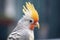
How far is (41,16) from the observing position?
1952mm

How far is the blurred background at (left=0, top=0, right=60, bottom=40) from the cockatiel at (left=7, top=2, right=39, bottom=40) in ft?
0.21

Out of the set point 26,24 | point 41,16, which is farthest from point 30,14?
point 41,16

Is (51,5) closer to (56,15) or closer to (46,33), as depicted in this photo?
(56,15)

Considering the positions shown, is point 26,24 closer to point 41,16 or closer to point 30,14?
point 30,14

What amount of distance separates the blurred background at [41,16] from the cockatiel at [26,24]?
6 cm

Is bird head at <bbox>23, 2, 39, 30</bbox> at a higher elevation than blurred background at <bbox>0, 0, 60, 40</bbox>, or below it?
below

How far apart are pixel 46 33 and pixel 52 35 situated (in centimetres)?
15

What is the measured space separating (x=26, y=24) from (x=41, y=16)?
603 millimetres

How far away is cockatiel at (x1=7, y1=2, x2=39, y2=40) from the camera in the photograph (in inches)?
52.4

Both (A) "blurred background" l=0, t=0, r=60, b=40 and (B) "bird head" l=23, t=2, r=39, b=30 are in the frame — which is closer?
(B) "bird head" l=23, t=2, r=39, b=30

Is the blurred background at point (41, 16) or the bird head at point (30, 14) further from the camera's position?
the blurred background at point (41, 16)

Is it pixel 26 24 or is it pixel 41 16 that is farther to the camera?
pixel 41 16

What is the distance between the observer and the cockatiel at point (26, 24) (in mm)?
1332

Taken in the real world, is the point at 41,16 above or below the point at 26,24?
above
